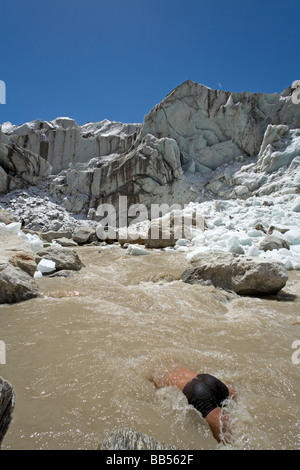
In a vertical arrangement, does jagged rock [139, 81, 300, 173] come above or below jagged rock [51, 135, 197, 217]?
above

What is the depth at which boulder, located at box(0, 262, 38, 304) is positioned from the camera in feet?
12.8

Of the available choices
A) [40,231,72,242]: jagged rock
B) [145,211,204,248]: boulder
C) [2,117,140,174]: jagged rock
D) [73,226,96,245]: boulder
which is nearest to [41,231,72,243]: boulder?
[40,231,72,242]: jagged rock

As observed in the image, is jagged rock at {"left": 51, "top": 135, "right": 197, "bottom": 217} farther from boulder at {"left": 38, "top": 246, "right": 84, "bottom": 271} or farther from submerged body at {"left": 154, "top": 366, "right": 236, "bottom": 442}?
submerged body at {"left": 154, "top": 366, "right": 236, "bottom": 442}

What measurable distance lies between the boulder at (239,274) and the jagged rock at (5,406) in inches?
170

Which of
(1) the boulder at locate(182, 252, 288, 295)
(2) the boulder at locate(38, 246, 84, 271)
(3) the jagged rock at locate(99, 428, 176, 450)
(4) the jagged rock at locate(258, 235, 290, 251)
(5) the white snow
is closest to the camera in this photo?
(3) the jagged rock at locate(99, 428, 176, 450)

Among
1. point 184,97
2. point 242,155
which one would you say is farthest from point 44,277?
point 184,97

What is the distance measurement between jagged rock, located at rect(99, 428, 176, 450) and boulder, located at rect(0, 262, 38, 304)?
3.41 meters

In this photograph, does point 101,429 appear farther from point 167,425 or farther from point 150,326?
point 150,326

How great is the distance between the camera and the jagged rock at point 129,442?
126cm

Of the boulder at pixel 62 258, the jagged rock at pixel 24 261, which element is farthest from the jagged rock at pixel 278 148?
the jagged rock at pixel 24 261

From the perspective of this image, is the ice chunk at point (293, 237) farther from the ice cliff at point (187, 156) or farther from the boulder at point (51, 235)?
the boulder at point (51, 235)

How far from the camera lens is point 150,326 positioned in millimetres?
3203

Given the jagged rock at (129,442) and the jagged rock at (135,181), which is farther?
the jagged rock at (135,181)
